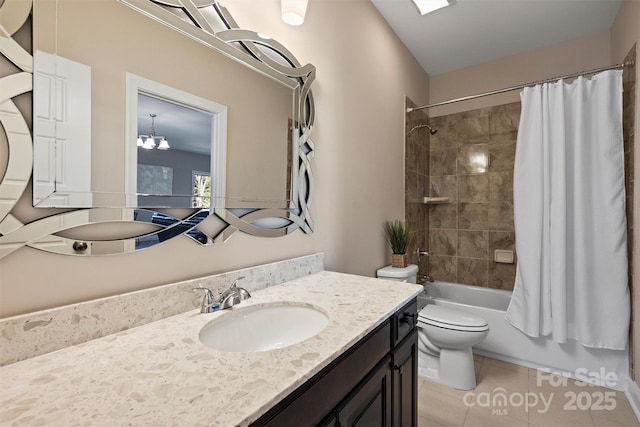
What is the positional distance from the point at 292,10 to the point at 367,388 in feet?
4.98

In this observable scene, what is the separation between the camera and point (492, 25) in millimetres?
2424

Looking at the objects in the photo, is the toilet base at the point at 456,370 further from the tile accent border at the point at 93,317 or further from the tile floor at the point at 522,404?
the tile accent border at the point at 93,317

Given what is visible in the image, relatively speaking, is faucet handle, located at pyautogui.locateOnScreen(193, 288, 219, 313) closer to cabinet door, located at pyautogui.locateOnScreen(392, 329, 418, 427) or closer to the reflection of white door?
the reflection of white door

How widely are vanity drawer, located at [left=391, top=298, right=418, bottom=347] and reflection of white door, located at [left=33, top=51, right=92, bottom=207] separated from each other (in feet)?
3.39

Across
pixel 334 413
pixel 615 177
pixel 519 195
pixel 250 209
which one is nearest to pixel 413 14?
pixel 519 195

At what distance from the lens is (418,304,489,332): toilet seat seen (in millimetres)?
1919

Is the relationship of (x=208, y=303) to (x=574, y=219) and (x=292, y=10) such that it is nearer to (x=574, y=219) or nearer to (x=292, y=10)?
(x=292, y=10)

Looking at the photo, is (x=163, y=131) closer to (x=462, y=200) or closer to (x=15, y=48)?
(x=15, y=48)

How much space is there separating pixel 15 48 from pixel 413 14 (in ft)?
7.95

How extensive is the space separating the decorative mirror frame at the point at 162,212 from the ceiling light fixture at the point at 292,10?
13 cm

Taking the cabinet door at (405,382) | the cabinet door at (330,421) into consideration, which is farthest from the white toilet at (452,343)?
the cabinet door at (330,421)

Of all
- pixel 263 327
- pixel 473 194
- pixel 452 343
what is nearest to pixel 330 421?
pixel 263 327

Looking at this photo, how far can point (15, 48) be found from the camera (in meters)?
0.69

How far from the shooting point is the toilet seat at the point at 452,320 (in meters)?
→ 1.92
